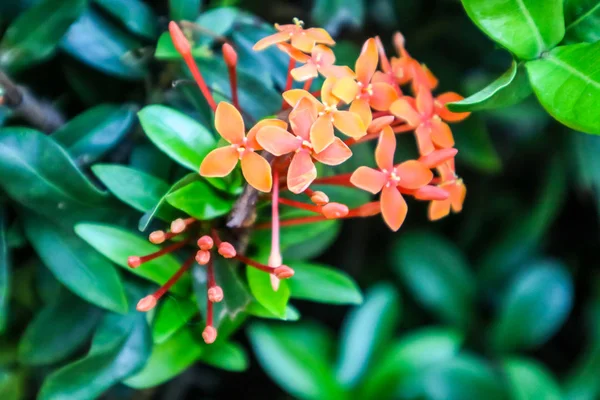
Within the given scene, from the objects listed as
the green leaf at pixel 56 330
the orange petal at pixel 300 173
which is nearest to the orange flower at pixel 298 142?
the orange petal at pixel 300 173

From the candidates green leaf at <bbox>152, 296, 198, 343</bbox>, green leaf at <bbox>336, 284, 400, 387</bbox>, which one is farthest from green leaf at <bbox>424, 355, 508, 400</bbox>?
green leaf at <bbox>152, 296, 198, 343</bbox>

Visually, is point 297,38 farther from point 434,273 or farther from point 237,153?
point 434,273

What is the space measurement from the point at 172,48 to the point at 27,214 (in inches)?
9.2

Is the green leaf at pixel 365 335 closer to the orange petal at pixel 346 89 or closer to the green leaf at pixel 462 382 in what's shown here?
the green leaf at pixel 462 382

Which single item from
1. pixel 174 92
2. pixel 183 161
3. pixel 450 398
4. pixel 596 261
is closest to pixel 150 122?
pixel 183 161

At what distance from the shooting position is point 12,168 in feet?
1.71

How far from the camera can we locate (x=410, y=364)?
0.92m

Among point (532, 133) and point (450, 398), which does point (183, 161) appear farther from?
point (532, 133)

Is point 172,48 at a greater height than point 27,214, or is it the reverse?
point 172,48

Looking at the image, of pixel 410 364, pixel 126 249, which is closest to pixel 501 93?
pixel 126 249

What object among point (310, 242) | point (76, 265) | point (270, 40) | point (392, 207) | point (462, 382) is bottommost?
point (462, 382)

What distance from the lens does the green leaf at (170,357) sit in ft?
1.91

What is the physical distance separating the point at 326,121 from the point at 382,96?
0.08 meters

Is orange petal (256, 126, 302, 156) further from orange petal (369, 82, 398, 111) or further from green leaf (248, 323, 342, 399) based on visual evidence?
green leaf (248, 323, 342, 399)
